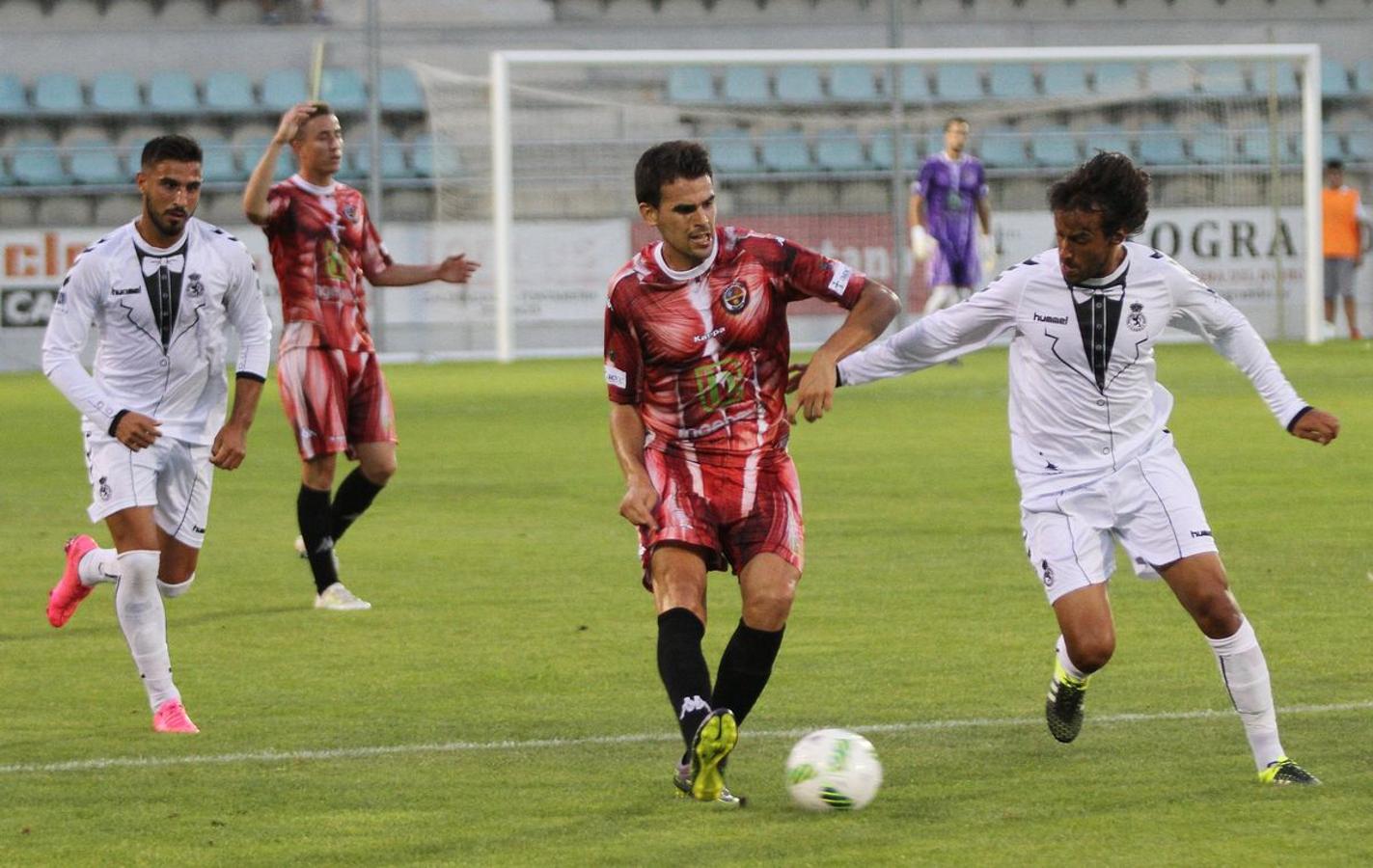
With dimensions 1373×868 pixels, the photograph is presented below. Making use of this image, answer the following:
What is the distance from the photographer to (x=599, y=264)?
27000 mm

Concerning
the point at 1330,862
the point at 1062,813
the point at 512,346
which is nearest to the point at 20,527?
the point at 1062,813

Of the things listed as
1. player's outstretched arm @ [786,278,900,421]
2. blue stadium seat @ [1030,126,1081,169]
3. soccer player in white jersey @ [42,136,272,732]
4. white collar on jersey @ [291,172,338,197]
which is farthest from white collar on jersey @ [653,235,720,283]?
blue stadium seat @ [1030,126,1081,169]

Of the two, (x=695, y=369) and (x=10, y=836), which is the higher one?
(x=695, y=369)

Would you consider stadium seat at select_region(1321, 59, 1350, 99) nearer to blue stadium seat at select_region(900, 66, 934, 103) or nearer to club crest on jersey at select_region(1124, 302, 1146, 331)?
blue stadium seat at select_region(900, 66, 934, 103)

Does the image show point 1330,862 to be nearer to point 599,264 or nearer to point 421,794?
point 421,794

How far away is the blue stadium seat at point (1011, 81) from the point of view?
31.0 metres

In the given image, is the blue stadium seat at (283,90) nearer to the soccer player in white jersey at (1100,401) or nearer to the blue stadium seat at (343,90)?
the blue stadium seat at (343,90)

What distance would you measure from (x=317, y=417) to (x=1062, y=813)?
4.96m

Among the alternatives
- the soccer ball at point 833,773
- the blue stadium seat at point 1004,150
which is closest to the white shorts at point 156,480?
the soccer ball at point 833,773

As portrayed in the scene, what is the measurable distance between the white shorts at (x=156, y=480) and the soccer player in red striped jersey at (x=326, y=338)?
7.12 ft

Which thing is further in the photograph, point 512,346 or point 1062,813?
point 512,346

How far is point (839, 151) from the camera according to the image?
93.1 ft

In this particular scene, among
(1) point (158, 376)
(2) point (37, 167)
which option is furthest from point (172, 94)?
(1) point (158, 376)

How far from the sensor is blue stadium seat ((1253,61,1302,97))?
1061 inches
